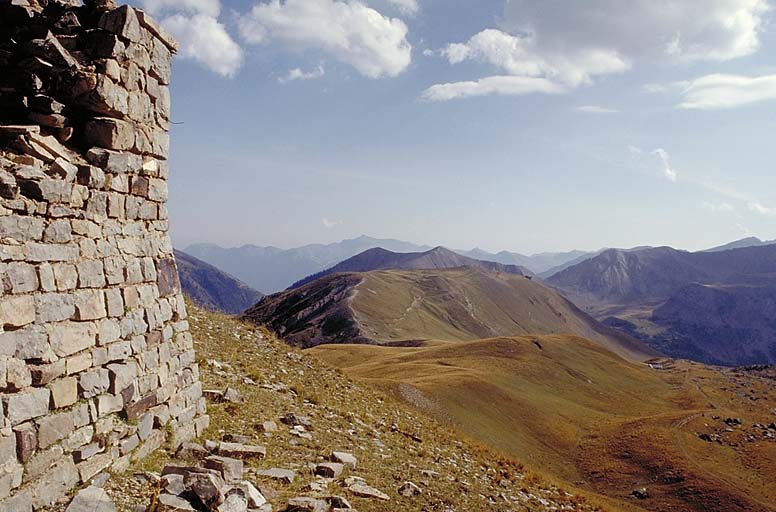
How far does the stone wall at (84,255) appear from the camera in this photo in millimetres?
5754

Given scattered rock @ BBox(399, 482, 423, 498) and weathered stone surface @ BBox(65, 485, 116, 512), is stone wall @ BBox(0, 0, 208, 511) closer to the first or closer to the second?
weathered stone surface @ BBox(65, 485, 116, 512)

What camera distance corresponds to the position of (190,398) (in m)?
9.16

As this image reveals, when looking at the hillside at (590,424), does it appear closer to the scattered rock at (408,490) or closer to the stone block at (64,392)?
the scattered rock at (408,490)

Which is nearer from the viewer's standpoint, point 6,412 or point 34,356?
point 6,412

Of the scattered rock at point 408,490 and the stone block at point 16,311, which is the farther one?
the scattered rock at point 408,490

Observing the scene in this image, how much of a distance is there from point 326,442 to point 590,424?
34242 millimetres

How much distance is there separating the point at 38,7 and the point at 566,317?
653ft

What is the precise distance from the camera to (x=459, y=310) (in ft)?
458

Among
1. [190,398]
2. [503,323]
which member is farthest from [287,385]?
[503,323]

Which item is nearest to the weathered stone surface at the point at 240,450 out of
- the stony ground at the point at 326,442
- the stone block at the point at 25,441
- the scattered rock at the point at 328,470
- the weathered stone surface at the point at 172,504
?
the stony ground at the point at 326,442

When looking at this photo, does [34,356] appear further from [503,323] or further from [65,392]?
[503,323]

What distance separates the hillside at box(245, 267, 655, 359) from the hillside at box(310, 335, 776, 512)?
36.0 meters

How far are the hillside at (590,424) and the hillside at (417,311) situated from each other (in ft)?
118

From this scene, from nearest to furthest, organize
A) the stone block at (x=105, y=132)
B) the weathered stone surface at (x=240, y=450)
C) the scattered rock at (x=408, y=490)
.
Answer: the stone block at (x=105, y=132) → the weathered stone surface at (x=240, y=450) → the scattered rock at (x=408, y=490)
